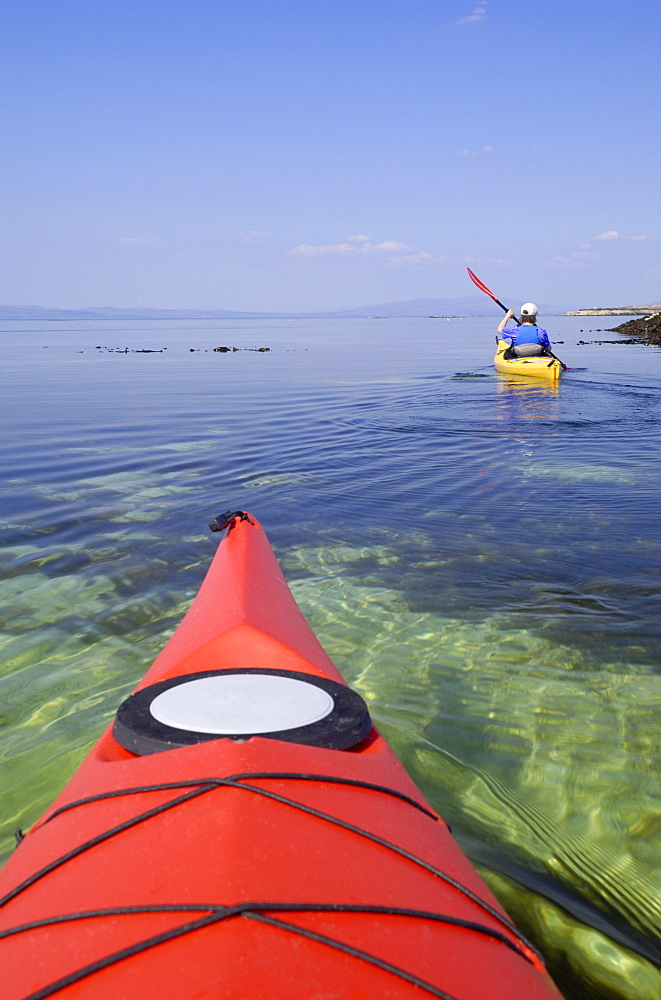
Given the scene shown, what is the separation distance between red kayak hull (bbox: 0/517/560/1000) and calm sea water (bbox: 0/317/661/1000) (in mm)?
882

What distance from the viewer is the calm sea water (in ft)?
9.29

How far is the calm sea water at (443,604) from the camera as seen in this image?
283 centimetres

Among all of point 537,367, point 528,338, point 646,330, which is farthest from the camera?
point 646,330

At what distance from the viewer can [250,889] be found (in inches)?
56.8

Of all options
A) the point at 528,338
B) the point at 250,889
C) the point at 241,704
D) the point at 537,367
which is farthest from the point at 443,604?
the point at 528,338

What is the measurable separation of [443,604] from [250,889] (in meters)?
3.81

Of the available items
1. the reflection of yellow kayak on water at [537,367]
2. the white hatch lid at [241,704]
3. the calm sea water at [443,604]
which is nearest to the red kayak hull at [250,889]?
the white hatch lid at [241,704]

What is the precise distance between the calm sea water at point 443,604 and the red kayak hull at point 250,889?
0.88 m

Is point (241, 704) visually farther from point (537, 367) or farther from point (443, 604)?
point (537, 367)

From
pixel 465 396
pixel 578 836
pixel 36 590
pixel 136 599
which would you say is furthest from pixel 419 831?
pixel 465 396

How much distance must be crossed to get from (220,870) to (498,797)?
196 centimetres

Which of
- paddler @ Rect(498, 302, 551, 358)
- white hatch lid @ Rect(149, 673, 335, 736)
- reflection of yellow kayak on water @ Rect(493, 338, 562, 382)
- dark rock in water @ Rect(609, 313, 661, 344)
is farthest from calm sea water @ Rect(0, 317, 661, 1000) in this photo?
dark rock in water @ Rect(609, 313, 661, 344)

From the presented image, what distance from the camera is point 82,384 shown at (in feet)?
68.1

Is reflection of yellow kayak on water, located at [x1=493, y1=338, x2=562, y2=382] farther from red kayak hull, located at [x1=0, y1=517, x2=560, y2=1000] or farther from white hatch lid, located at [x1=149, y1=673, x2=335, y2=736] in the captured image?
red kayak hull, located at [x1=0, y1=517, x2=560, y2=1000]
